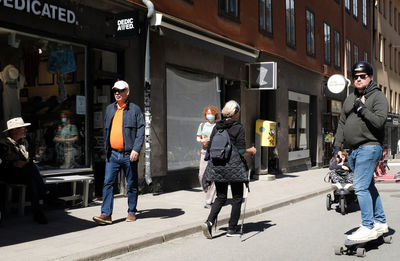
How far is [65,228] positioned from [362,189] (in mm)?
3870

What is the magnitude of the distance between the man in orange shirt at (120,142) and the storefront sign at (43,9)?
210 centimetres

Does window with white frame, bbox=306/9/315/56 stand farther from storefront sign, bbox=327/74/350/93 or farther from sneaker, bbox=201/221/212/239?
sneaker, bbox=201/221/212/239

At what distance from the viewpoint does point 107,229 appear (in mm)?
6605

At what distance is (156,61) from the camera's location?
1091 centimetres

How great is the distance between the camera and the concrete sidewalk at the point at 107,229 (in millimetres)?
5371

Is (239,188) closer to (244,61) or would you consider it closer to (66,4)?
(66,4)

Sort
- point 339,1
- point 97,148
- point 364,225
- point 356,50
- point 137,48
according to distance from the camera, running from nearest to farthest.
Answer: point 364,225 → point 97,148 → point 137,48 → point 339,1 → point 356,50

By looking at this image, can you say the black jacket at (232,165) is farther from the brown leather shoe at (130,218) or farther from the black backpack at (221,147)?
the brown leather shoe at (130,218)

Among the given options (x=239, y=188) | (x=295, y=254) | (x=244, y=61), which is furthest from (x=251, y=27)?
(x=295, y=254)

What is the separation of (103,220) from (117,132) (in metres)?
1.23

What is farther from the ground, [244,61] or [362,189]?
[244,61]

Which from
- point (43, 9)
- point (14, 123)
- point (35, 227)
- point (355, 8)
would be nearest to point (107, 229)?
point (35, 227)

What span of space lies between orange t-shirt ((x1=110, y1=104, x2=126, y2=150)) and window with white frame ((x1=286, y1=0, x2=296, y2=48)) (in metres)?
Result: 12.7

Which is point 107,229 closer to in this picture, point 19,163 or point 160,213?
point 160,213
